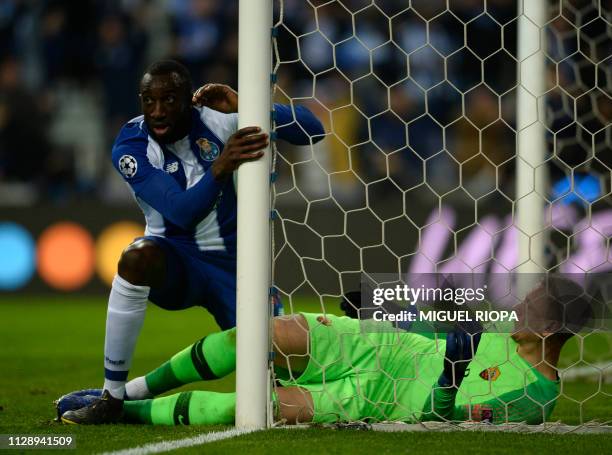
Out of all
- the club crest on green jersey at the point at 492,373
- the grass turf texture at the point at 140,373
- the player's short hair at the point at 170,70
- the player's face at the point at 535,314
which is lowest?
the grass turf texture at the point at 140,373

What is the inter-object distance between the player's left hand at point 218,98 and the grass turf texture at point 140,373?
1.17 metres

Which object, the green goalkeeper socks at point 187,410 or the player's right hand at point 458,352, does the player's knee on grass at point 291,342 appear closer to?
the green goalkeeper socks at point 187,410

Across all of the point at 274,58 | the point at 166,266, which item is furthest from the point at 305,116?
the point at 166,266

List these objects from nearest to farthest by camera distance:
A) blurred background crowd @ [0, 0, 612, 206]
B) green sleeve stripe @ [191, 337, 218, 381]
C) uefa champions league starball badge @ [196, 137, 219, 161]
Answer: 1. green sleeve stripe @ [191, 337, 218, 381]
2. uefa champions league starball badge @ [196, 137, 219, 161]
3. blurred background crowd @ [0, 0, 612, 206]

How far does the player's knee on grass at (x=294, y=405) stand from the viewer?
136 inches

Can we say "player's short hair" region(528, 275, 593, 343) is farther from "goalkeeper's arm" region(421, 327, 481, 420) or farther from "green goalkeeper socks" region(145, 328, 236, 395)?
"green goalkeeper socks" region(145, 328, 236, 395)

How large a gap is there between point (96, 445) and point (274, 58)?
1.43 metres

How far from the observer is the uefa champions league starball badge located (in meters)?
4.15

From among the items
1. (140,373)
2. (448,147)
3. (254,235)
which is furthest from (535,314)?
(448,147)

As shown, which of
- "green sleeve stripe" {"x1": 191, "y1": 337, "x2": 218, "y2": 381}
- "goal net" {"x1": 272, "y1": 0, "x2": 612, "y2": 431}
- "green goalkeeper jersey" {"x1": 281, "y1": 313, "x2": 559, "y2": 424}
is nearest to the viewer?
"green goalkeeper jersey" {"x1": 281, "y1": 313, "x2": 559, "y2": 424}

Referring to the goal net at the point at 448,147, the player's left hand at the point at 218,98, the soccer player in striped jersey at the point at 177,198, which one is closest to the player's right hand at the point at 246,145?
the soccer player in striped jersey at the point at 177,198

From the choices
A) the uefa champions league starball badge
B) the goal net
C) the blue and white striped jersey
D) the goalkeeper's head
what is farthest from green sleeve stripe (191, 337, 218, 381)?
the goal net

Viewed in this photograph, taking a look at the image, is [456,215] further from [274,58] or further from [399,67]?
[274,58]

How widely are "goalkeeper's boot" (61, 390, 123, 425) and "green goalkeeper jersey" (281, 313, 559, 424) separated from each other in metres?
0.56
